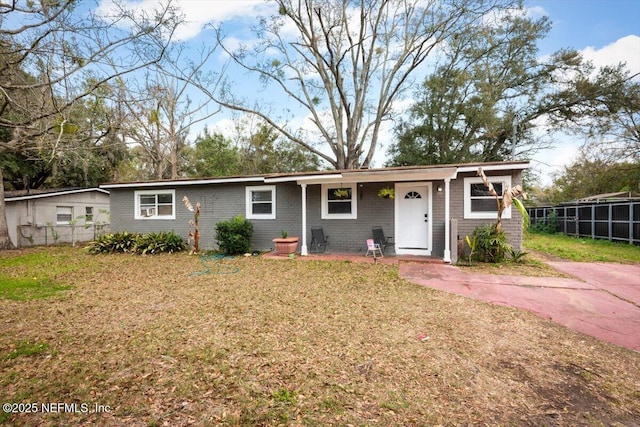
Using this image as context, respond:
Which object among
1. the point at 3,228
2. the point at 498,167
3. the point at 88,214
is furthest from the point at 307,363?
the point at 88,214

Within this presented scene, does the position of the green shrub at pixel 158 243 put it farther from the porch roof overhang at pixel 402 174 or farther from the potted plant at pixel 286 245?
the porch roof overhang at pixel 402 174

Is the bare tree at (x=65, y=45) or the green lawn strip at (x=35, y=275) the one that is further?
the bare tree at (x=65, y=45)

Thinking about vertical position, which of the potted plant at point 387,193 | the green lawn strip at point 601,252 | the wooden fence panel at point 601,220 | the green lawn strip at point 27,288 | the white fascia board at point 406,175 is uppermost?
the white fascia board at point 406,175

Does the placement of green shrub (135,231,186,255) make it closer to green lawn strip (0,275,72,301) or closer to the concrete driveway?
green lawn strip (0,275,72,301)

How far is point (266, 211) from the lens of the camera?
34.5 feet

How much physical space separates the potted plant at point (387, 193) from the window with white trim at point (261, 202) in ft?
12.3

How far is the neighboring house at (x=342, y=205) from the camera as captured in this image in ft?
27.1

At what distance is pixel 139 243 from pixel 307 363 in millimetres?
9989

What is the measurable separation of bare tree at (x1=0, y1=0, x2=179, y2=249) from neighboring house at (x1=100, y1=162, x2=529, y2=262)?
159 inches

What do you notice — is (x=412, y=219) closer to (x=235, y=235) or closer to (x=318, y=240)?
(x=318, y=240)

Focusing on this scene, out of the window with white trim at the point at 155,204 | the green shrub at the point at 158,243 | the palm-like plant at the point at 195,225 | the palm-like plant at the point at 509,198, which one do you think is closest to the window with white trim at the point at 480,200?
the palm-like plant at the point at 509,198

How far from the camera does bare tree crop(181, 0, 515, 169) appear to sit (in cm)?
1630

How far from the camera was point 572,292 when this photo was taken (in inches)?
208

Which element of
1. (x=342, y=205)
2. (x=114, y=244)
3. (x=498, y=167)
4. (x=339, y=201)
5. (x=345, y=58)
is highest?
(x=345, y=58)
